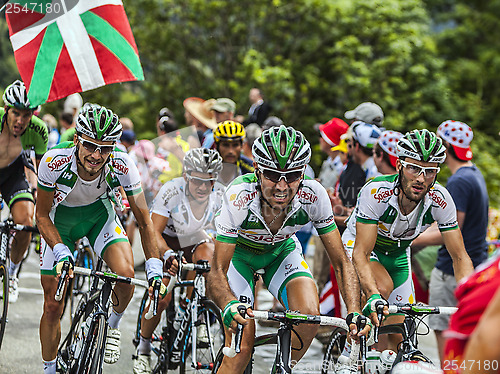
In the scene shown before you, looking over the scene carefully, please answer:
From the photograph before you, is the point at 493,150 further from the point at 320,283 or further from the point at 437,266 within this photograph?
the point at 437,266

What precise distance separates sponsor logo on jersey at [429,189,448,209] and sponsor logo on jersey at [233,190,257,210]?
4.60ft

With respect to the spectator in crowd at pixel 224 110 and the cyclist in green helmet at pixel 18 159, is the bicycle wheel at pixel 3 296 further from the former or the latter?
the spectator in crowd at pixel 224 110

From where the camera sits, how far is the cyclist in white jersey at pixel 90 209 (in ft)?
16.8

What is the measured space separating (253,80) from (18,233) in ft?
38.3

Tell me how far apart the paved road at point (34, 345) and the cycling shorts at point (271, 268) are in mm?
626

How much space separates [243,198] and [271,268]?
0.70 meters

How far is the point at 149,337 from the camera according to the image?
6.02 meters

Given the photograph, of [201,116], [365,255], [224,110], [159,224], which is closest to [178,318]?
[159,224]

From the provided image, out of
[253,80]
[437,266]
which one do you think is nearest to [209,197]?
[437,266]

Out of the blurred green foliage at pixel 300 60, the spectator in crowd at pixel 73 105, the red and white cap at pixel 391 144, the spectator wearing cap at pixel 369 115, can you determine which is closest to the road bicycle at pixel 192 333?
the red and white cap at pixel 391 144

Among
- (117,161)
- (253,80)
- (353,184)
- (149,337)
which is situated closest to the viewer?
(117,161)

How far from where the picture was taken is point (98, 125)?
509cm

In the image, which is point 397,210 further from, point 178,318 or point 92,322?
point 92,322

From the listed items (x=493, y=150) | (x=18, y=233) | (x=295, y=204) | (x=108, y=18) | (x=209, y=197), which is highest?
(x=108, y=18)
